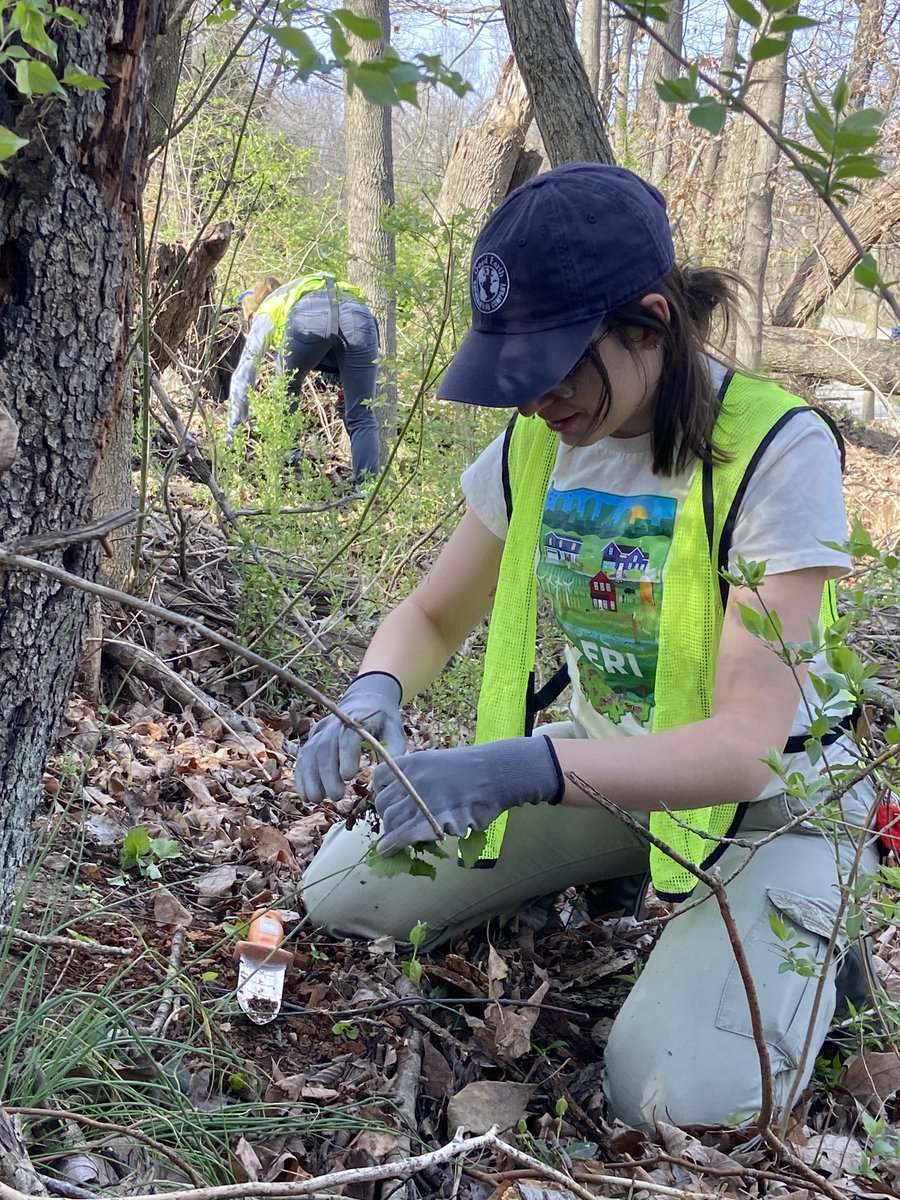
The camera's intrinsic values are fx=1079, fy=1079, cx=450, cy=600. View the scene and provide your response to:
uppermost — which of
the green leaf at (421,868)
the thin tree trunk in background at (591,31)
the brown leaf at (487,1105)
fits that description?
the thin tree trunk in background at (591,31)

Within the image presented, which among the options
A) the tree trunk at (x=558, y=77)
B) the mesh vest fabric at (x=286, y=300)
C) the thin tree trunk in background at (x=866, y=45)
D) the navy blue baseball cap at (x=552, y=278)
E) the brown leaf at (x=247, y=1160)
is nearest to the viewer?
the brown leaf at (x=247, y=1160)

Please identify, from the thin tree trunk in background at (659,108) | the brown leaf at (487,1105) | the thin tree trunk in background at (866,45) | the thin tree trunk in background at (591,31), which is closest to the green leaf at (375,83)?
the brown leaf at (487,1105)

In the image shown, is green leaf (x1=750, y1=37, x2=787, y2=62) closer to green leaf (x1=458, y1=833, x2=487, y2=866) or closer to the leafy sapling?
green leaf (x1=458, y1=833, x2=487, y2=866)

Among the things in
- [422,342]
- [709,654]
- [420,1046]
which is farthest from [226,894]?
[422,342]

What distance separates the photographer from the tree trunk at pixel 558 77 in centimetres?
341

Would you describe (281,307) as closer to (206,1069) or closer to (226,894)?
(226,894)

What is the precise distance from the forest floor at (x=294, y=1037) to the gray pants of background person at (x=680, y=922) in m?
0.07

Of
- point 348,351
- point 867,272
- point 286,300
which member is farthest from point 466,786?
point 348,351

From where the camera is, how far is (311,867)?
2.44 m

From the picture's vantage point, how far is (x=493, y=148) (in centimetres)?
670

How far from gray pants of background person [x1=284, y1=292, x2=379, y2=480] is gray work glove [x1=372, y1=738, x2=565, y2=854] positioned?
3.72m

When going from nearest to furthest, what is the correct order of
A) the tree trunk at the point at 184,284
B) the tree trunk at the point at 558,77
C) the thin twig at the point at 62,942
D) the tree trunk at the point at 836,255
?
the thin twig at the point at 62,942 → the tree trunk at the point at 558,77 → the tree trunk at the point at 184,284 → the tree trunk at the point at 836,255

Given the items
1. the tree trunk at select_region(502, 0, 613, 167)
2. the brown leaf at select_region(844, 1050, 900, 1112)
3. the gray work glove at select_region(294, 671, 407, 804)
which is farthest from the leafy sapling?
the tree trunk at select_region(502, 0, 613, 167)

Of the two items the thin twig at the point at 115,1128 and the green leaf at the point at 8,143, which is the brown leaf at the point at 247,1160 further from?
the green leaf at the point at 8,143
